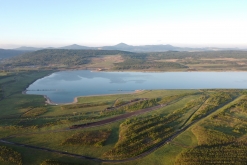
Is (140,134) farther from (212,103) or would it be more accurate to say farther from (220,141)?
(212,103)

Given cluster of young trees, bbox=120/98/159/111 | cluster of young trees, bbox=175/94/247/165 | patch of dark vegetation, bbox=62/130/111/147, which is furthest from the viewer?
cluster of young trees, bbox=120/98/159/111

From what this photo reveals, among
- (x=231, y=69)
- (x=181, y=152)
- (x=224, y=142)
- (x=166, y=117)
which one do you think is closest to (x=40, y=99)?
(x=166, y=117)

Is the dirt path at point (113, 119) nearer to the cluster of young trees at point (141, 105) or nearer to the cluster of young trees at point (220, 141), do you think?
the cluster of young trees at point (141, 105)

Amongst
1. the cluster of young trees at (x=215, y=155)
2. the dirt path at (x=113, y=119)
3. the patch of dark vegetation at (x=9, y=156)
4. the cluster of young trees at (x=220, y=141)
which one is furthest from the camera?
the dirt path at (x=113, y=119)

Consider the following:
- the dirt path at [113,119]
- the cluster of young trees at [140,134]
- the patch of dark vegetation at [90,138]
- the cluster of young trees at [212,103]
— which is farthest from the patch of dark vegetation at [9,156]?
the cluster of young trees at [212,103]

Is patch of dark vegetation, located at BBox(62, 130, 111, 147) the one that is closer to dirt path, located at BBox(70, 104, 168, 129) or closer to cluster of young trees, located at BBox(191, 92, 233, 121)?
dirt path, located at BBox(70, 104, 168, 129)

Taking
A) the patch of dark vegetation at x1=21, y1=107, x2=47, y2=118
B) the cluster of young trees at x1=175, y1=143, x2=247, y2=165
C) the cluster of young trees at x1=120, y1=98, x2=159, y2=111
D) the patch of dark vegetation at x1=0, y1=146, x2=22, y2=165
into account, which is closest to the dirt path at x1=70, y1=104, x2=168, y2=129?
the cluster of young trees at x1=120, y1=98, x2=159, y2=111

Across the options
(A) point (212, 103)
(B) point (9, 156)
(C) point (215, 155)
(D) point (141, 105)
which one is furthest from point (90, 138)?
(A) point (212, 103)

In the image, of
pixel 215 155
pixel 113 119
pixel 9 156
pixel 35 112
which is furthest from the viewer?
pixel 35 112

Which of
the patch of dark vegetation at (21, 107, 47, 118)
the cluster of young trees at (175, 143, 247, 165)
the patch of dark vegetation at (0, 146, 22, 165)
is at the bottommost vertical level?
the patch of dark vegetation at (0, 146, 22, 165)
